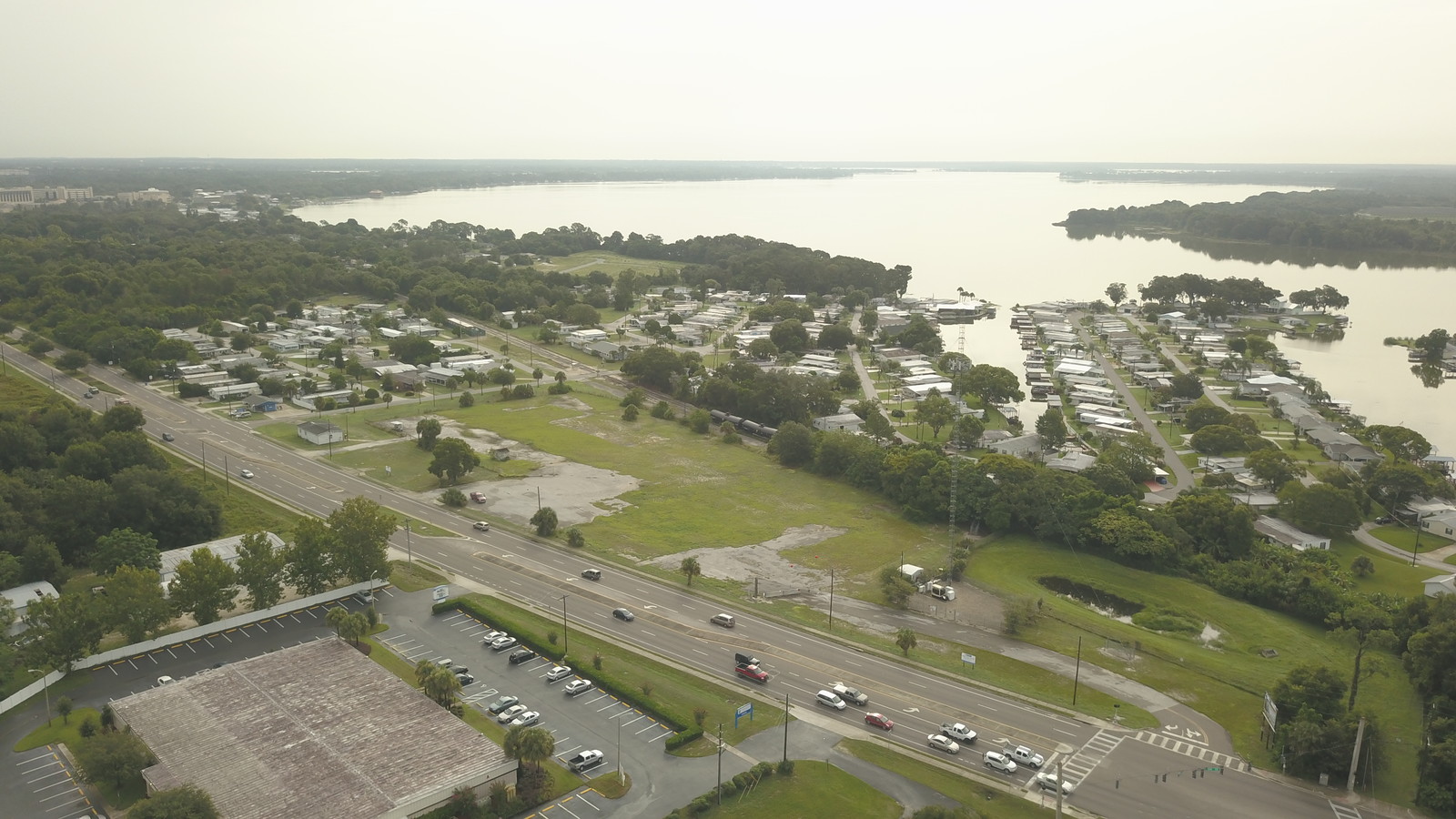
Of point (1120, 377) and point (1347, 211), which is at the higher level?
point (1347, 211)

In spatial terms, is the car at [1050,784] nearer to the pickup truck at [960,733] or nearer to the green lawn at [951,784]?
the green lawn at [951,784]

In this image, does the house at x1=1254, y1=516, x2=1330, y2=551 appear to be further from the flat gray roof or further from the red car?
the flat gray roof

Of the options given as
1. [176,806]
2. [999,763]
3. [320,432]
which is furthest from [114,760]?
[320,432]

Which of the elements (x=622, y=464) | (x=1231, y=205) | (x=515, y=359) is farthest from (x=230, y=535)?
(x=1231, y=205)

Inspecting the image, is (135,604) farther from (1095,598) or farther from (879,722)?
(1095,598)

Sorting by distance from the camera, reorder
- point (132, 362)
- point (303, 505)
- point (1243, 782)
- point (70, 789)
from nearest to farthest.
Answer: point (70, 789), point (1243, 782), point (303, 505), point (132, 362)

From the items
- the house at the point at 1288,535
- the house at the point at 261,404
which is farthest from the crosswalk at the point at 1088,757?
the house at the point at 261,404

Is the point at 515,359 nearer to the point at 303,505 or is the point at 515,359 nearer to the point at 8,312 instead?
the point at 303,505
